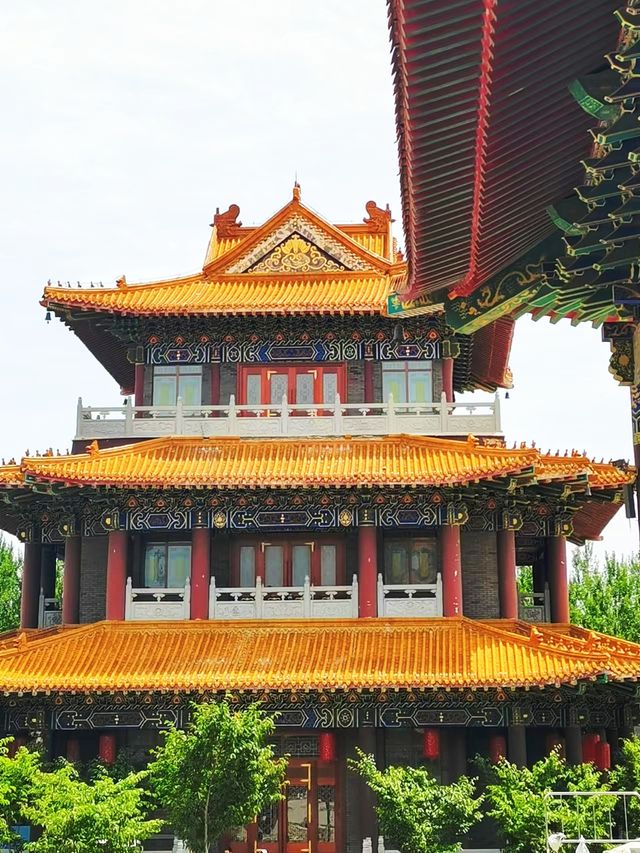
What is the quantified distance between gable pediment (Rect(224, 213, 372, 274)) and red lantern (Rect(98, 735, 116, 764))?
462 inches

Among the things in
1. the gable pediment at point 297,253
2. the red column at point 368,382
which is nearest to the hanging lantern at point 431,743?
the red column at point 368,382

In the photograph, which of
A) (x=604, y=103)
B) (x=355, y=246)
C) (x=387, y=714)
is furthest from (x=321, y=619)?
(x=604, y=103)

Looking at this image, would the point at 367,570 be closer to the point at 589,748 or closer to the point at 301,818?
the point at 301,818

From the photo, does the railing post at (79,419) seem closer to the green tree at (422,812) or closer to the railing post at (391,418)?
the railing post at (391,418)

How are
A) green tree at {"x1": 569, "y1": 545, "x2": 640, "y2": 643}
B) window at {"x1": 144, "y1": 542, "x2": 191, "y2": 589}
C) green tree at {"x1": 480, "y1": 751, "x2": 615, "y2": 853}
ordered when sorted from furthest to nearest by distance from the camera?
1. green tree at {"x1": 569, "y1": 545, "x2": 640, "y2": 643}
2. window at {"x1": 144, "y1": 542, "x2": 191, "y2": 589}
3. green tree at {"x1": 480, "y1": 751, "x2": 615, "y2": 853}

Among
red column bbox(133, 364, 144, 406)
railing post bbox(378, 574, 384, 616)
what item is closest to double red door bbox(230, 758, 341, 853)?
railing post bbox(378, 574, 384, 616)

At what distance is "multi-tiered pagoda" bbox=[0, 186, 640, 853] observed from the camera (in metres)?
25.5

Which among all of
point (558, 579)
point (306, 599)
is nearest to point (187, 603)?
point (306, 599)

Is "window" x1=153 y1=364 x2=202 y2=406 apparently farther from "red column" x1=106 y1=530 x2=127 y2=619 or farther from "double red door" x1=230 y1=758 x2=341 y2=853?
"double red door" x1=230 y1=758 x2=341 y2=853

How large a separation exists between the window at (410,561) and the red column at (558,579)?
2.72 metres

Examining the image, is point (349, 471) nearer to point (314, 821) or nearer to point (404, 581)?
point (404, 581)

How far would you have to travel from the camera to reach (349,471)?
27.5 meters

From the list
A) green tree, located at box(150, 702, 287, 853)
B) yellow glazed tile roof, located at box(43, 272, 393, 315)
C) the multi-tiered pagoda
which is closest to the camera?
green tree, located at box(150, 702, 287, 853)

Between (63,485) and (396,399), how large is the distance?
26.0 ft
